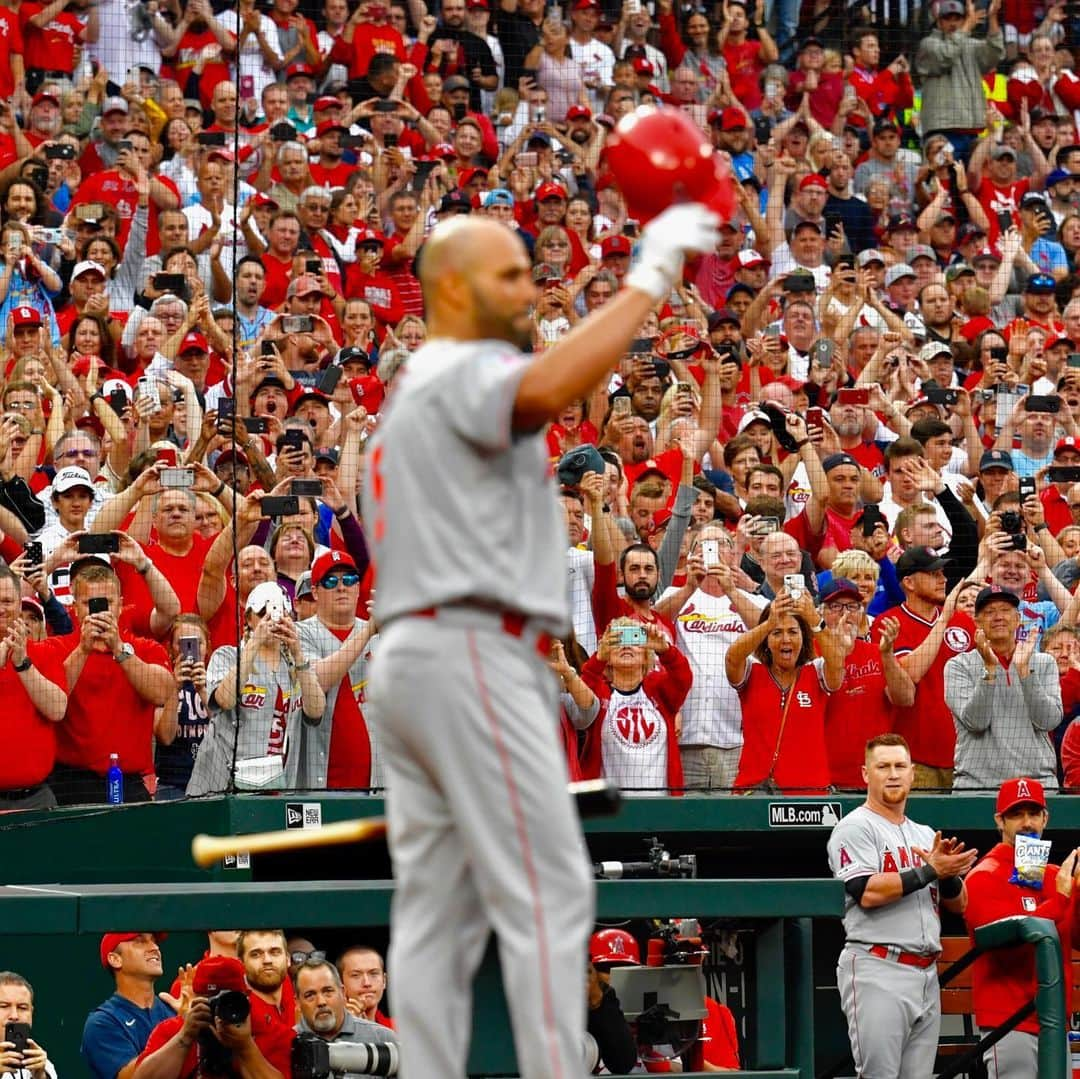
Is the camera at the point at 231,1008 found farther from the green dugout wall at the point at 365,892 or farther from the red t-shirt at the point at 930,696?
the red t-shirt at the point at 930,696

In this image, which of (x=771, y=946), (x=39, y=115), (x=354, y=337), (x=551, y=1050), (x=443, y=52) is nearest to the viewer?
(x=551, y=1050)

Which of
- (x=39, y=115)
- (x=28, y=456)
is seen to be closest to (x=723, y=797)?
(x=28, y=456)

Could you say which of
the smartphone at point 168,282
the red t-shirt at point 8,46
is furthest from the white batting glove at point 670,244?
the red t-shirt at point 8,46

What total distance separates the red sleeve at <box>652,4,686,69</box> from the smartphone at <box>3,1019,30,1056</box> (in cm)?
1135

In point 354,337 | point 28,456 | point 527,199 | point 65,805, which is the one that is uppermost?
point 527,199

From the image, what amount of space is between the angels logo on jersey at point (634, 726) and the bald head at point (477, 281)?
5174 millimetres

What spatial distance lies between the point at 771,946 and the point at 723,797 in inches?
98.6

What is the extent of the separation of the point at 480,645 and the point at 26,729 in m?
5.11

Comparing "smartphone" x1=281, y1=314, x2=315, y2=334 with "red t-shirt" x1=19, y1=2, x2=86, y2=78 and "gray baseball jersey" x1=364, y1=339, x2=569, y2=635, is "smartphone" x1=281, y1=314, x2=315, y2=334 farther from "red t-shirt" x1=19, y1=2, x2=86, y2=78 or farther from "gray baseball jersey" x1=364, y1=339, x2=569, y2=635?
"gray baseball jersey" x1=364, y1=339, x2=569, y2=635

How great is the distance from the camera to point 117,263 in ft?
41.5

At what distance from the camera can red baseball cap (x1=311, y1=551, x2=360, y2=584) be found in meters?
8.92

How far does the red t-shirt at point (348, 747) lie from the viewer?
8800 millimetres

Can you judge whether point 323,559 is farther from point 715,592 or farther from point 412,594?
point 412,594

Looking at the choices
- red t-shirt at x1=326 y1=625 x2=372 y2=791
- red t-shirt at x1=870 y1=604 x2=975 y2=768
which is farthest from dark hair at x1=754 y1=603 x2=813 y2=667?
red t-shirt at x1=326 y1=625 x2=372 y2=791
